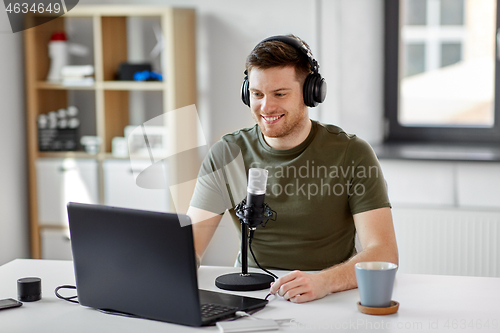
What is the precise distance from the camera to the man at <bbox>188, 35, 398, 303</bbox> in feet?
5.59

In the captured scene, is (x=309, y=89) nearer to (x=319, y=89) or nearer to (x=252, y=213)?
(x=319, y=89)

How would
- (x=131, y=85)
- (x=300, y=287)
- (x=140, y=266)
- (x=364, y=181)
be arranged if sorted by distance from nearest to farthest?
(x=140, y=266) → (x=300, y=287) → (x=364, y=181) → (x=131, y=85)

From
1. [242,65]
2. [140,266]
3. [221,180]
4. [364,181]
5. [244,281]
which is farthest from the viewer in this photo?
[242,65]

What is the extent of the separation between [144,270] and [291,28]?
221cm

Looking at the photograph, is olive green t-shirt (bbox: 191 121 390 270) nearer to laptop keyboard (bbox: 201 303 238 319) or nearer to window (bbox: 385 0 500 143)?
laptop keyboard (bbox: 201 303 238 319)

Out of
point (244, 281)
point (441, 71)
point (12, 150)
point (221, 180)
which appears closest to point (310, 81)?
point (221, 180)

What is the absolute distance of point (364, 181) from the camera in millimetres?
1667

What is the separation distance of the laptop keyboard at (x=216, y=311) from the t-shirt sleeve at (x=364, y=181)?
591mm

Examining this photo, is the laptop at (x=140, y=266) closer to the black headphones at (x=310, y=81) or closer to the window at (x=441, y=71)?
the black headphones at (x=310, y=81)

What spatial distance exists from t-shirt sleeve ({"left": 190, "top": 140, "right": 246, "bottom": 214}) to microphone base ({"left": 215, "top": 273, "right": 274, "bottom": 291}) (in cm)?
34

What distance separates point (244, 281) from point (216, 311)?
22 centimetres

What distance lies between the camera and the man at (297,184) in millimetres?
1704

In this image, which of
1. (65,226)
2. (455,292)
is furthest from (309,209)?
(65,226)

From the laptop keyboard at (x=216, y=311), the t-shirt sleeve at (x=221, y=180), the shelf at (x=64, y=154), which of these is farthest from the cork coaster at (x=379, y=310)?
the shelf at (x=64, y=154)
